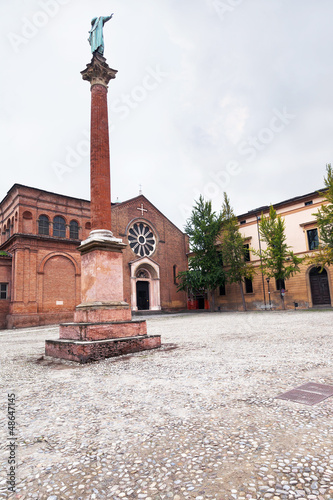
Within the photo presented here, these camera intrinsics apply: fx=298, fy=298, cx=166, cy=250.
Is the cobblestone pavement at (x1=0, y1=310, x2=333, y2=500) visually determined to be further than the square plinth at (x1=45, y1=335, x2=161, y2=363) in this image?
No

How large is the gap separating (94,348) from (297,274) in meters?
23.3

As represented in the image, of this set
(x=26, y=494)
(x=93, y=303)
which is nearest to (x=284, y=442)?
(x=26, y=494)

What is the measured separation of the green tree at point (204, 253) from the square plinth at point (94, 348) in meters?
21.1

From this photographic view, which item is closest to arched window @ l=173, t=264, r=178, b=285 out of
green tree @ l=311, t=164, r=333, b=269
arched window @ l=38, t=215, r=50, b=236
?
arched window @ l=38, t=215, r=50, b=236

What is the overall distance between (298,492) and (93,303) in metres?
5.85

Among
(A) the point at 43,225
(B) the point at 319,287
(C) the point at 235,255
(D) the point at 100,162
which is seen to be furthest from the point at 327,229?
(A) the point at 43,225

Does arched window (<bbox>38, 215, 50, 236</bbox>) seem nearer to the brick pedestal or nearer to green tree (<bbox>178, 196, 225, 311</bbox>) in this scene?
green tree (<bbox>178, 196, 225, 311</bbox>)

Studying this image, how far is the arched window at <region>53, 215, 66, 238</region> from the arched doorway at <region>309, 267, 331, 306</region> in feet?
69.3

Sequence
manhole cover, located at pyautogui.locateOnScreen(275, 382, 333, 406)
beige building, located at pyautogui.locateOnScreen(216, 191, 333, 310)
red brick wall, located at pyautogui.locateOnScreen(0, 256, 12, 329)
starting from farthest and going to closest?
beige building, located at pyautogui.locateOnScreen(216, 191, 333, 310) < red brick wall, located at pyautogui.locateOnScreen(0, 256, 12, 329) < manhole cover, located at pyautogui.locateOnScreen(275, 382, 333, 406)

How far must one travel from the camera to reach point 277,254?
24094mm

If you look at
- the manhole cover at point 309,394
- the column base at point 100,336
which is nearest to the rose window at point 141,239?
the column base at point 100,336

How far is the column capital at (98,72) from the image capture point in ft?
29.3

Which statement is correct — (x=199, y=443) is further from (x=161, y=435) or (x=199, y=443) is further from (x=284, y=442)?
(x=284, y=442)

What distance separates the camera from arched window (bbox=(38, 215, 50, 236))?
23734 millimetres
